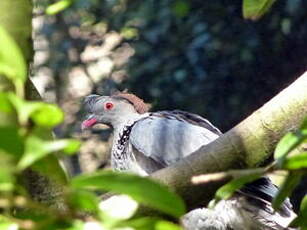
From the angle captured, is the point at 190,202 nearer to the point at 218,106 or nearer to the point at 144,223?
the point at 144,223

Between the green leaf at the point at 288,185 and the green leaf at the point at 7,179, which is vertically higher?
the green leaf at the point at 7,179

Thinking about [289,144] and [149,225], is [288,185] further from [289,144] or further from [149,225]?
[149,225]

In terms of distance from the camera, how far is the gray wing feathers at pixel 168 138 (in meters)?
3.32

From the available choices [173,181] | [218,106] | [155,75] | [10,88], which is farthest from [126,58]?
[10,88]

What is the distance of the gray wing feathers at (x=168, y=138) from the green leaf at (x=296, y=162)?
2.61 m

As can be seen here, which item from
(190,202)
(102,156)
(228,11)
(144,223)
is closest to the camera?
(144,223)

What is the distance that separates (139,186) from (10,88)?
0.29 m

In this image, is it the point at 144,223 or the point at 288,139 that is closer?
the point at 144,223

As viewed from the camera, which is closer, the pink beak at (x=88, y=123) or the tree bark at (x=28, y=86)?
the tree bark at (x=28, y=86)

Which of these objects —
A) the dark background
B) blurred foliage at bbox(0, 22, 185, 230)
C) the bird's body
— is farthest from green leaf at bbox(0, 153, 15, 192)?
the dark background

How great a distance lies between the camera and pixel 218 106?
4887 millimetres

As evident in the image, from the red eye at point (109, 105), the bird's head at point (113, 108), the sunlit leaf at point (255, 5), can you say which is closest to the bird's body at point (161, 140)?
the bird's head at point (113, 108)

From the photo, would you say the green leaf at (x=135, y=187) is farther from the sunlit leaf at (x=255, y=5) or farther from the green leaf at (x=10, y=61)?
the sunlit leaf at (x=255, y=5)

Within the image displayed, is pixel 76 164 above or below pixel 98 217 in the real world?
below
